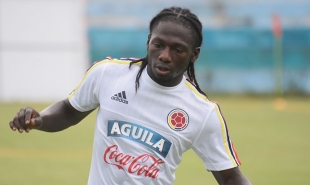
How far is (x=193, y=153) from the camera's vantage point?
12359 mm

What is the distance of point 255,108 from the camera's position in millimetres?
19891

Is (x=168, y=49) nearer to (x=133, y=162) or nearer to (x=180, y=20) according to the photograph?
(x=180, y=20)

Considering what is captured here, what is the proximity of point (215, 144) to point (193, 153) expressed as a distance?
7930 mm

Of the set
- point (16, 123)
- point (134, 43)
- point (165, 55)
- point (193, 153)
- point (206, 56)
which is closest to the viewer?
point (16, 123)

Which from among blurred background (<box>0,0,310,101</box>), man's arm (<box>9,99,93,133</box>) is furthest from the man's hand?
blurred background (<box>0,0,310,101</box>)

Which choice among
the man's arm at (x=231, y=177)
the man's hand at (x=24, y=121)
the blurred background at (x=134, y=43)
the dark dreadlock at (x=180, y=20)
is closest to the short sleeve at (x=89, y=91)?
the dark dreadlock at (x=180, y=20)

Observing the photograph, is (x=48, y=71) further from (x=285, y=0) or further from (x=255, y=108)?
(x=285, y=0)

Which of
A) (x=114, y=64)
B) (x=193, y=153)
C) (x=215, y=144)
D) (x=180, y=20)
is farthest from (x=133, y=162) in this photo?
(x=193, y=153)

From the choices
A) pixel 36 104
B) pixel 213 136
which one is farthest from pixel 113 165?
pixel 36 104

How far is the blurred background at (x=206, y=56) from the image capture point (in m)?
15.6

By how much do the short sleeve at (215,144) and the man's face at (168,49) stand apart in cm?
41

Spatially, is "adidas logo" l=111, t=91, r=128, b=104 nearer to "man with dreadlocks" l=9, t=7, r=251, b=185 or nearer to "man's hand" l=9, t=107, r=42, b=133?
"man with dreadlocks" l=9, t=7, r=251, b=185

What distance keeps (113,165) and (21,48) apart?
725 inches

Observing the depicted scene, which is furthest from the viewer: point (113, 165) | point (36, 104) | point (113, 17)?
point (113, 17)
